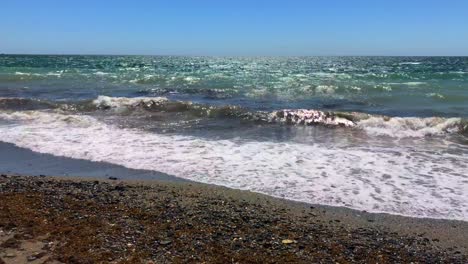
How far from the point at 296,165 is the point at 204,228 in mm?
3711

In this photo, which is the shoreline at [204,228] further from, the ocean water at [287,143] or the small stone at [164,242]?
the ocean water at [287,143]

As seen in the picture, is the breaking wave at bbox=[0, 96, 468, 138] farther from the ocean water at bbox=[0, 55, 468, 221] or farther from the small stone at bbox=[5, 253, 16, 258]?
the small stone at bbox=[5, 253, 16, 258]

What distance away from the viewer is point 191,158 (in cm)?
895

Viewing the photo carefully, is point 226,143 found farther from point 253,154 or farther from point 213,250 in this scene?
point 213,250

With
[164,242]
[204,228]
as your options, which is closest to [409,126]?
[204,228]

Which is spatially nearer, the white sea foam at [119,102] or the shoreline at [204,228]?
the shoreline at [204,228]

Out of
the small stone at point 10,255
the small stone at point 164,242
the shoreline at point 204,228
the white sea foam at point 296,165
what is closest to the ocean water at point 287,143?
the white sea foam at point 296,165

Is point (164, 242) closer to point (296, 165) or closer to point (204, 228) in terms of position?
point (204, 228)

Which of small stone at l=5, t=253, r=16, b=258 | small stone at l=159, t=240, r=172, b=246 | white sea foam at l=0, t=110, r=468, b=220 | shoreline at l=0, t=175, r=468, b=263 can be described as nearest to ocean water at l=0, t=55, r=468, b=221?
white sea foam at l=0, t=110, r=468, b=220

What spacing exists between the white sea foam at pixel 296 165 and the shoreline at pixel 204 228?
59cm

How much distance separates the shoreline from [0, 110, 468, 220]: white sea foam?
1.95 feet

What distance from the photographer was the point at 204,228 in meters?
5.05

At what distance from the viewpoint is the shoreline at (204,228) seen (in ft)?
14.6

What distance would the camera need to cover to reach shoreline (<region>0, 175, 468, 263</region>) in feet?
14.6
